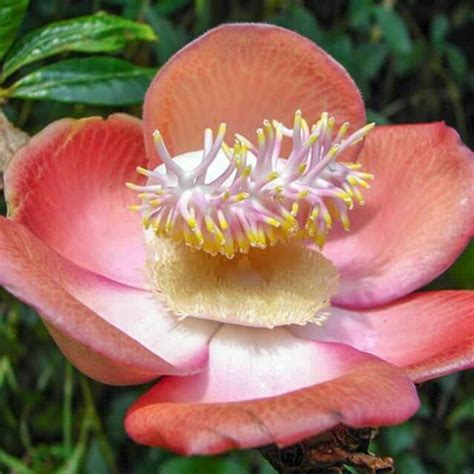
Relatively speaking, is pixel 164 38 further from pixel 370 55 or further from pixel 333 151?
pixel 333 151

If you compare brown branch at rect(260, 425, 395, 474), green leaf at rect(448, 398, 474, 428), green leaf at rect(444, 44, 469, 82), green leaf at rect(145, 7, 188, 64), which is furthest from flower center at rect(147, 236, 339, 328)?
green leaf at rect(444, 44, 469, 82)

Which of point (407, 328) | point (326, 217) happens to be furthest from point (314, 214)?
point (407, 328)

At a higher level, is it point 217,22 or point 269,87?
point 269,87

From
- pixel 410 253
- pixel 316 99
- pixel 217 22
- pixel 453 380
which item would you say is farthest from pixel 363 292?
pixel 217 22

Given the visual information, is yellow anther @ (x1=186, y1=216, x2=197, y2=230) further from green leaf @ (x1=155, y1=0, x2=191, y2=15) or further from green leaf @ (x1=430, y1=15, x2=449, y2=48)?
green leaf @ (x1=430, y1=15, x2=449, y2=48)

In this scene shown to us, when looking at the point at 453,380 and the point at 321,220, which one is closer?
the point at 321,220

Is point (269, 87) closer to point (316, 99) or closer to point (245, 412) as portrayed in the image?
point (316, 99)
